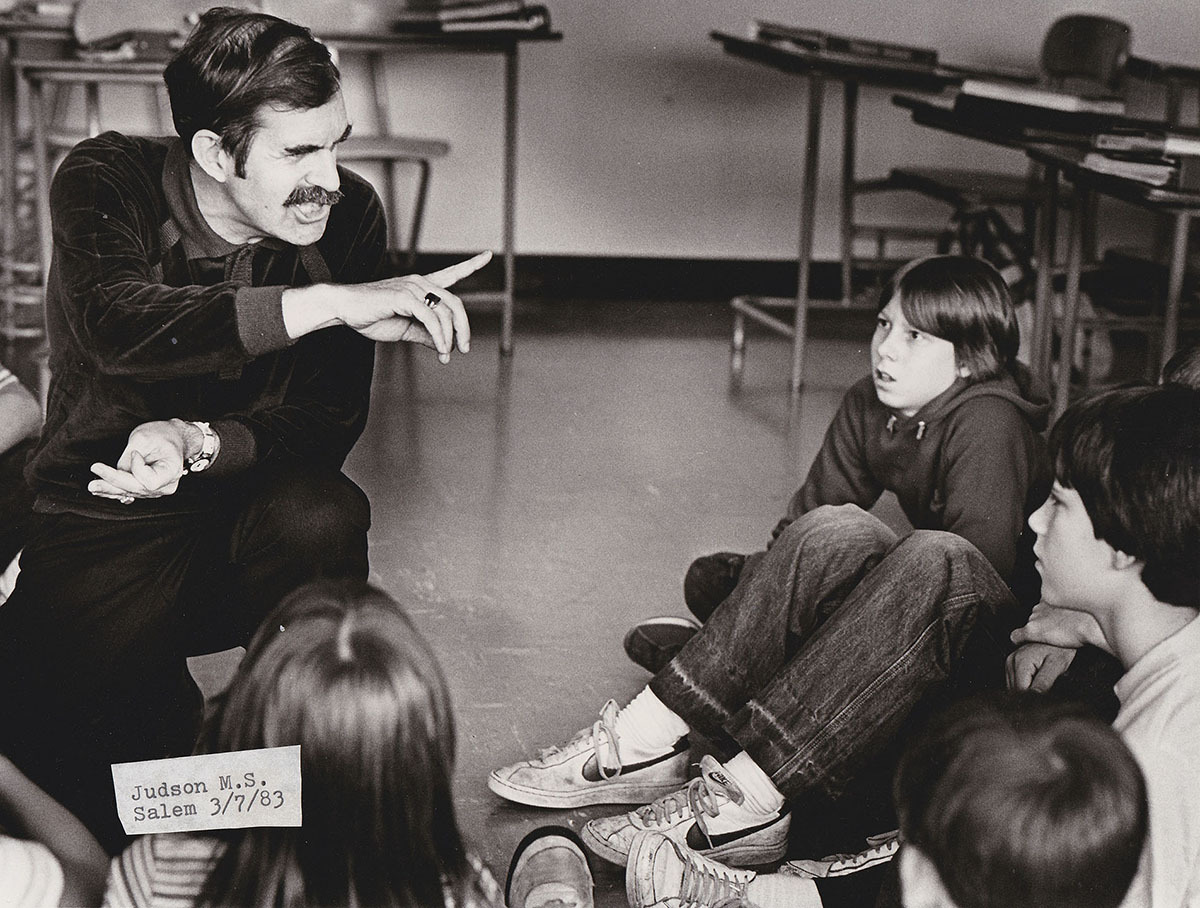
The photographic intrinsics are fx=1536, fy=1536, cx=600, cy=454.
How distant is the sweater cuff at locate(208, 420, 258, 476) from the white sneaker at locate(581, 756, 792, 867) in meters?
0.57

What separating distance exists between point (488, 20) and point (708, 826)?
10.1 ft

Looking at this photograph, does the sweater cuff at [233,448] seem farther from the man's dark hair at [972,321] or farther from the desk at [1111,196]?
the desk at [1111,196]

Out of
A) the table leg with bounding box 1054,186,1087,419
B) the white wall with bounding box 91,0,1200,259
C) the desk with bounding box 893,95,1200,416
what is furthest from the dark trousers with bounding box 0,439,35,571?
the white wall with bounding box 91,0,1200,259

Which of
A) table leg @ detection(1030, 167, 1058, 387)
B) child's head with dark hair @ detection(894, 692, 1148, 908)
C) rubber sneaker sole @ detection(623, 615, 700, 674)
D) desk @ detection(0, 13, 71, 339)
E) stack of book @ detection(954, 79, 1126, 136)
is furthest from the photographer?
desk @ detection(0, 13, 71, 339)

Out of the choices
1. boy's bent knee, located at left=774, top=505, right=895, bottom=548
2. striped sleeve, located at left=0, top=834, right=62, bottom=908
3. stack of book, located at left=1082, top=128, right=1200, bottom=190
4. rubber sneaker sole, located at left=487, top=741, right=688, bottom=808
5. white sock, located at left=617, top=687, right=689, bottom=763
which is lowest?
rubber sneaker sole, located at left=487, top=741, right=688, bottom=808

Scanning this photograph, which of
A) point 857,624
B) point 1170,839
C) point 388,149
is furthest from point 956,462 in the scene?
point 388,149

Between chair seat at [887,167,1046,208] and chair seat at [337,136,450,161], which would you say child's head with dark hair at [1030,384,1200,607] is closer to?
chair seat at [887,167,1046,208]

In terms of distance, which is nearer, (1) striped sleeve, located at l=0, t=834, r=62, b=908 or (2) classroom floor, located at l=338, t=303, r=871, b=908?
(1) striped sleeve, located at l=0, t=834, r=62, b=908

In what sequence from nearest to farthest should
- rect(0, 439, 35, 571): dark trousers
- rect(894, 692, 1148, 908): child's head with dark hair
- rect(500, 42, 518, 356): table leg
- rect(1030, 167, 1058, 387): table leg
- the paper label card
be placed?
rect(894, 692, 1148, 908): child's head with dark hair → the paper label card → rect(0, 439, 35, 571): dark trousers → rect(1030, 167, 1058, 387): table leg → rect(500, 42, 518, 356): table leg

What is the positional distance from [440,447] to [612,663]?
128cm

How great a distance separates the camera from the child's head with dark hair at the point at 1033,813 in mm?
1027

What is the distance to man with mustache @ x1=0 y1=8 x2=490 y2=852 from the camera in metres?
1.63

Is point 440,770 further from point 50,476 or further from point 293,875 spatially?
point 50,476

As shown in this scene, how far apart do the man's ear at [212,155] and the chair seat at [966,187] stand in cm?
304
